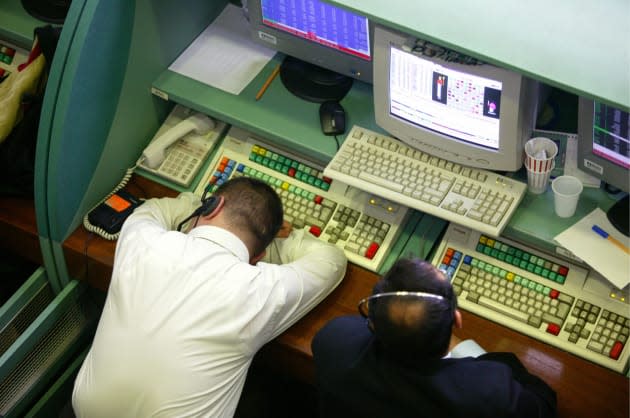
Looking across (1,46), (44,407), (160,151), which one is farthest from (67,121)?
(44,407)

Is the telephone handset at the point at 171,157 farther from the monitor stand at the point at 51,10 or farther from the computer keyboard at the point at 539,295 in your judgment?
the computer keyboard at the point at 539,295

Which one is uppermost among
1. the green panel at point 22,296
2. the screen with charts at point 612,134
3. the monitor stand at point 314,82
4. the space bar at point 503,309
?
the screen with charts at point 612,134

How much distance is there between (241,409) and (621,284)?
124 cm

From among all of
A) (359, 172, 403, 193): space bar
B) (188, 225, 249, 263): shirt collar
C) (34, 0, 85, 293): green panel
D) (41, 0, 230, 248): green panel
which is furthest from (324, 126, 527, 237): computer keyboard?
(34, 0, 85, 293): green panel

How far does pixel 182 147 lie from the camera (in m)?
2.57

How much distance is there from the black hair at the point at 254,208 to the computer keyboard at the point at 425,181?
0.60ft

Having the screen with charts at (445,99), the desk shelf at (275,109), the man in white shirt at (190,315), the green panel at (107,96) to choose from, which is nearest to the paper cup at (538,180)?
the screen with charts at (445,99)

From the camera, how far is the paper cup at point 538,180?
2174 mm


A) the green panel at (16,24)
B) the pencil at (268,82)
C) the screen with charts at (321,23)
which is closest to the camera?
the screen with charts at (321,23)

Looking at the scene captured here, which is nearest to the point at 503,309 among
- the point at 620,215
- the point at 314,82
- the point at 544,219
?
the point at 544,219

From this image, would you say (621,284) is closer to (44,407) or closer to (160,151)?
(160,151)

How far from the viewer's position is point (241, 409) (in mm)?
2699

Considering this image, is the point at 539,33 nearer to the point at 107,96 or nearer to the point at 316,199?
the point at 316,199

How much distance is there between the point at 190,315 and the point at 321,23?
2.90ft
